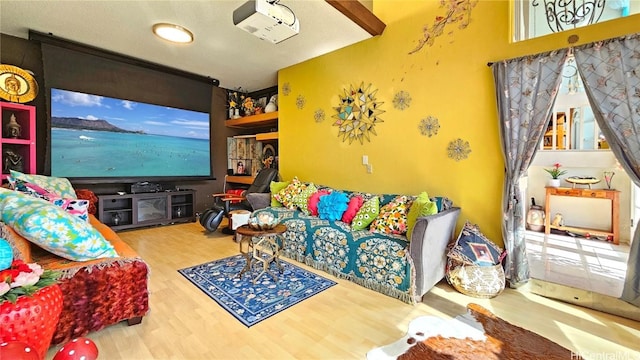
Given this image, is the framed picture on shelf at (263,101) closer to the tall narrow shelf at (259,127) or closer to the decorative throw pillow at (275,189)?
the tall narrow shelf at (259,127)

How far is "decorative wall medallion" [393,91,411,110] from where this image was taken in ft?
10.2

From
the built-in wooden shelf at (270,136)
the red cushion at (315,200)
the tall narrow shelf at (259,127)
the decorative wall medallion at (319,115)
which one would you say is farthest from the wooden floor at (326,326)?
the tall narrow shelf at (259,127)

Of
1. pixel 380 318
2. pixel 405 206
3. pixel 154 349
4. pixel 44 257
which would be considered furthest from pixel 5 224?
pixel 405 206

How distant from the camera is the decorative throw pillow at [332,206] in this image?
10.3ft

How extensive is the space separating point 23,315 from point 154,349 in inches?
27.1

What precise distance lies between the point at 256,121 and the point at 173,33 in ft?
6.99

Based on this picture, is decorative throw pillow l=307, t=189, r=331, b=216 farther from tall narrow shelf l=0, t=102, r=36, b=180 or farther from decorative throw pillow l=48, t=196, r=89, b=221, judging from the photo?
tall narrow shelf l=0, t=102, r=36, b=180

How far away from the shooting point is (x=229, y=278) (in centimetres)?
260

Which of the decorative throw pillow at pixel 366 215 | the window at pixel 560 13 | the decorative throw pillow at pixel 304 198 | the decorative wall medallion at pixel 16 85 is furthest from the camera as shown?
the decorative throw pillow at pixel 304 198

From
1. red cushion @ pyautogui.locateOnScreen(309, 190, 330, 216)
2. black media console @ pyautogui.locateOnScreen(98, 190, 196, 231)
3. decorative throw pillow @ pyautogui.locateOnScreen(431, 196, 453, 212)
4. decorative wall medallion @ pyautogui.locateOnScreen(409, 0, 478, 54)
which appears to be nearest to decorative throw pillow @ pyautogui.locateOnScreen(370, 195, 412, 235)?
decorative throw pillow @ pyautogui.locateOnScreen(431, 196, 453, 212)

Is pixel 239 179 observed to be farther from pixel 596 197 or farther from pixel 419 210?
pixel 596 197

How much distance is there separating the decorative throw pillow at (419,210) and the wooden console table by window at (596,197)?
2720 mm

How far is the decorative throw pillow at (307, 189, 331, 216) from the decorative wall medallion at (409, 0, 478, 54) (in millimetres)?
1965

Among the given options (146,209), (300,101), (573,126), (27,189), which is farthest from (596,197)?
(146,209)
